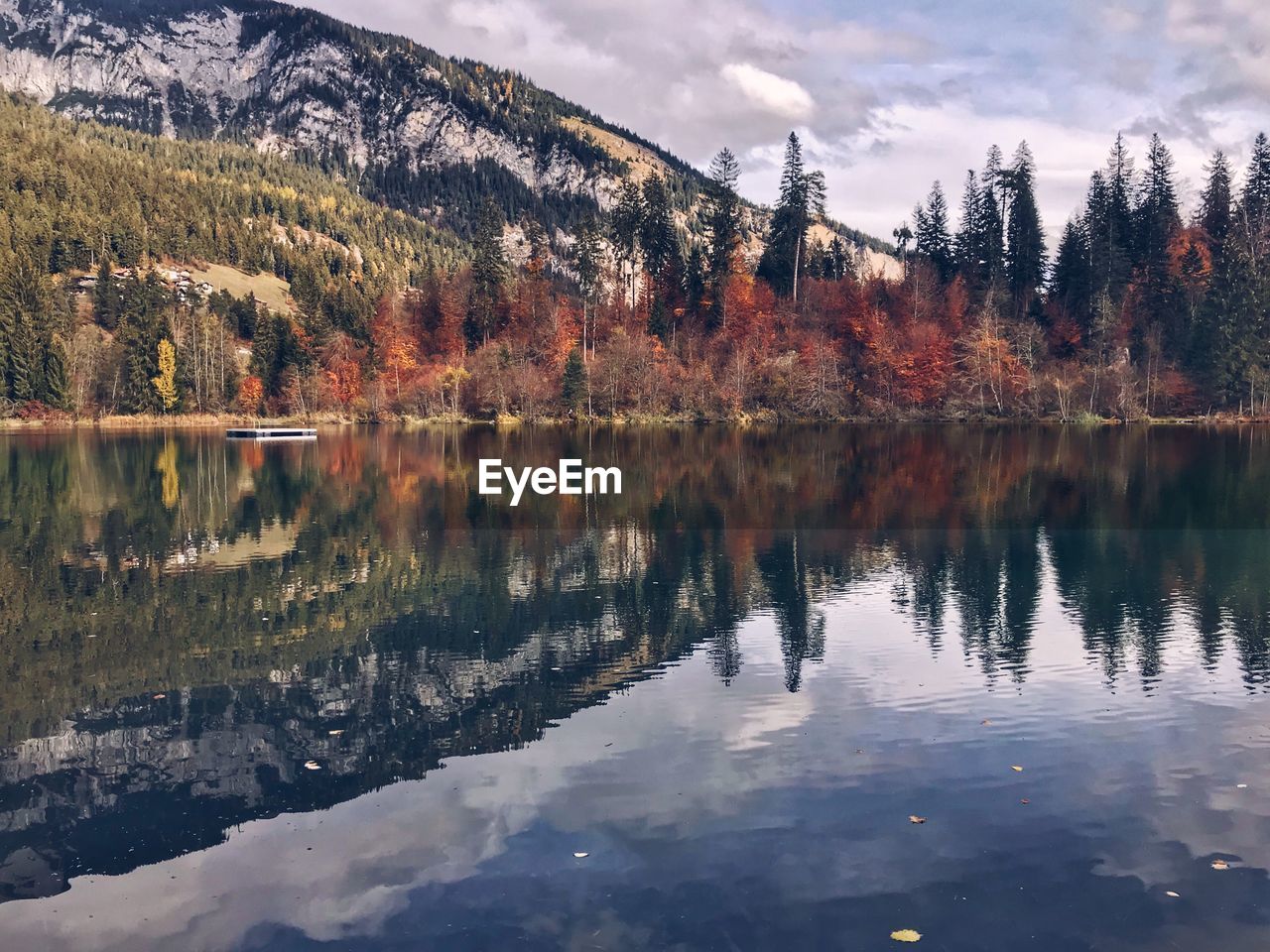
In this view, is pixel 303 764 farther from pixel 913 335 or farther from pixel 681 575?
pixel 913 335

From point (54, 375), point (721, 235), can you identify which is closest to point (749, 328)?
point (721, 235)

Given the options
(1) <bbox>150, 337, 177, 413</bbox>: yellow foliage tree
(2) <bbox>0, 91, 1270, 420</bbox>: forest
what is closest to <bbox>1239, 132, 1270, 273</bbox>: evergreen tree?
(2) <bbox>0, 91, 1270, 420</bbox>: forest

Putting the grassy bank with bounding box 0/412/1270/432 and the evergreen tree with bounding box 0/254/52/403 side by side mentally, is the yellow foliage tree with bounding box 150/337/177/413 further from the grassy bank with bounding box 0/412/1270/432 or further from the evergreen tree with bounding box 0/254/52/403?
the evergreen tree with bounding box 0/254/52/403

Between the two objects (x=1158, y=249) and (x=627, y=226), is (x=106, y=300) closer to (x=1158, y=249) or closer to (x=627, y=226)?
(x=627, y=226)

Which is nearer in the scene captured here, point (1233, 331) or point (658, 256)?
point (1233, 331)

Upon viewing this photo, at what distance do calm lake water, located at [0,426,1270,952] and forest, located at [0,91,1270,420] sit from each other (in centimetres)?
8901

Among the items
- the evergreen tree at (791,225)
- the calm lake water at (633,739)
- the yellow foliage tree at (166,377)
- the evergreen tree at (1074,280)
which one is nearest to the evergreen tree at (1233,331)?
the evergreen tree at (1074,280)

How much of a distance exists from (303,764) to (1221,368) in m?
123

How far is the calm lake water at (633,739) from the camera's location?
33.5 ft

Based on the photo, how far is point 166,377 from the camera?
132 metres

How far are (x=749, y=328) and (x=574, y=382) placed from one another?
2673 centimetres

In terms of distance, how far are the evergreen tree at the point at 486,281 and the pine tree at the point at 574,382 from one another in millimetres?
20854

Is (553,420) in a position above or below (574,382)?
below

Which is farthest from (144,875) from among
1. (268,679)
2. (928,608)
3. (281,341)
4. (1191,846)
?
(281,341)
